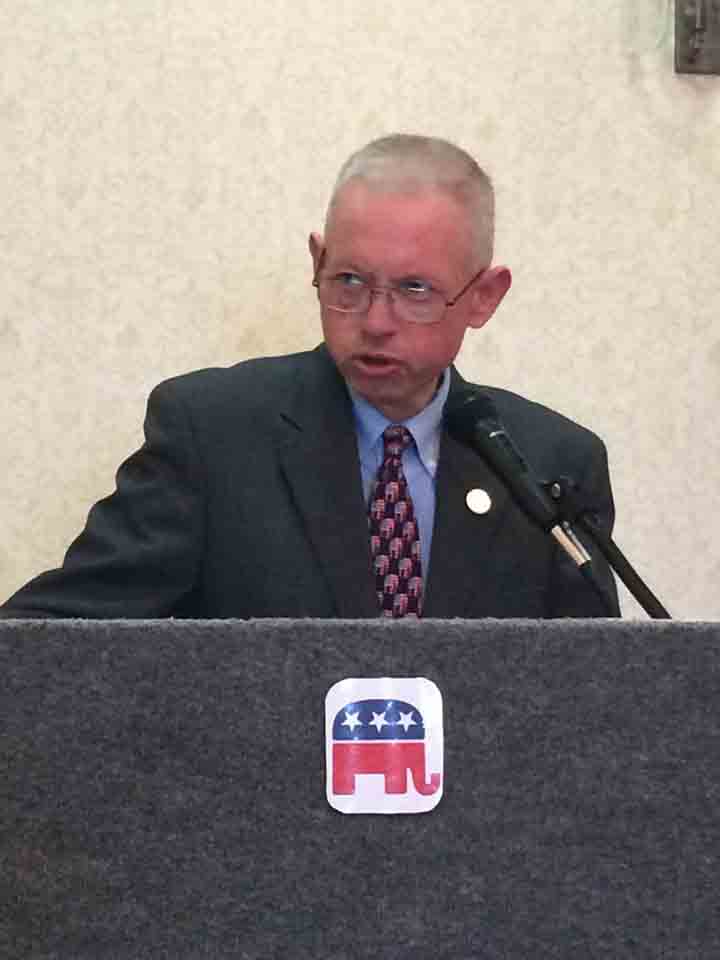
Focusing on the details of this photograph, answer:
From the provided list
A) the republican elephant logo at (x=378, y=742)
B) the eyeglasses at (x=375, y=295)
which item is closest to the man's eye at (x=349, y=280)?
the eyeglasses at (x=375, y=295)

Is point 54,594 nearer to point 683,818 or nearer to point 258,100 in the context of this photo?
point 683,818

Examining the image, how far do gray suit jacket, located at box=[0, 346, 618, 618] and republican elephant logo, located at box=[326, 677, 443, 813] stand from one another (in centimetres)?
60

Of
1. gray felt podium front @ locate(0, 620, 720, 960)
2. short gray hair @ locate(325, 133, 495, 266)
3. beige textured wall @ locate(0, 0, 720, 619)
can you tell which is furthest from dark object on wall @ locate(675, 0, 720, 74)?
gray felt podium front @ locate(0, 620, 720, 960)

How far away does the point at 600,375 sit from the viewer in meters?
2.13

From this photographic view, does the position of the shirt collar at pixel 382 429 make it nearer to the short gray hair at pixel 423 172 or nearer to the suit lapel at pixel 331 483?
the suit lapel at pixel 331 483

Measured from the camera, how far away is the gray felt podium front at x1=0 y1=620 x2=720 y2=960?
0.72m

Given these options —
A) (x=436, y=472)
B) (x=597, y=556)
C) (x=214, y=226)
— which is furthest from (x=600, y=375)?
(x=597, y=556)

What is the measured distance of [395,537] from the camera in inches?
55.0

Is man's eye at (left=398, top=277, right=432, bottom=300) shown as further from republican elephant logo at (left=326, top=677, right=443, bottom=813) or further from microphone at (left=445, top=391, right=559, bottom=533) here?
republican elephant logo at (left=326, top=677, right=443, bottom=813)

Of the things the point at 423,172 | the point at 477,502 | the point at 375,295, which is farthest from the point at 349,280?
the point at 477,502

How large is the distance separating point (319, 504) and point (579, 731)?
68 cm

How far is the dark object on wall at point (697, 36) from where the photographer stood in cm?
212

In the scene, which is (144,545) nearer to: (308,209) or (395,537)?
(395,537)

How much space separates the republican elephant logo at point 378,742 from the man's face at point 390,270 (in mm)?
709
